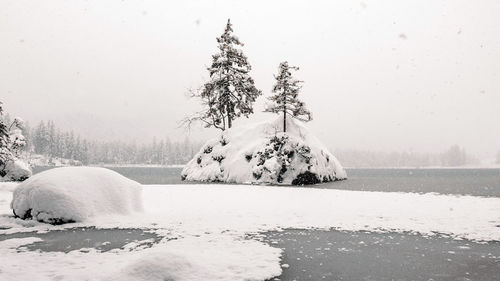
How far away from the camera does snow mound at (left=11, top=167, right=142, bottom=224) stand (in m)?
11.2

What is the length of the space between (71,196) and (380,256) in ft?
31.2

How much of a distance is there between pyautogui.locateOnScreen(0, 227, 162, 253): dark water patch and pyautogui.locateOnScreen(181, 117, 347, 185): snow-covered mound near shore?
23.6 m

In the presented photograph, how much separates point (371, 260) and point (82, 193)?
9.33m

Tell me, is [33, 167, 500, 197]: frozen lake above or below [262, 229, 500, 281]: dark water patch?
above

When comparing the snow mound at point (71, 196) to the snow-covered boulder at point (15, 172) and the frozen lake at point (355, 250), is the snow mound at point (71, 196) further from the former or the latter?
the snow-covered boulder at point (15, 172)

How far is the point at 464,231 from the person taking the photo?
10.3m

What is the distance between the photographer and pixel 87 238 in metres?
9.22

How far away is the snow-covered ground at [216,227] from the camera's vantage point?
241 inches

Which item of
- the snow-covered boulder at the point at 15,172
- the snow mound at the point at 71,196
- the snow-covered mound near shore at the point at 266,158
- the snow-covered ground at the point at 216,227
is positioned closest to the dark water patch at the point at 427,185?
the snow-covered mound near shore at the point at 266,158

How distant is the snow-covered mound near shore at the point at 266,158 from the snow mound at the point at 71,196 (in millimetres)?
21328

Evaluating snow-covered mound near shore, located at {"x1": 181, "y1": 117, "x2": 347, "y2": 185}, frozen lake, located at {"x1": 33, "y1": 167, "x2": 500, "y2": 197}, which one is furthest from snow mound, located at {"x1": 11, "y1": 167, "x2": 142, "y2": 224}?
snow-covered mound near shore, located at {"x1": 181, "y1": 117, "x2": 347, "y2": 185}

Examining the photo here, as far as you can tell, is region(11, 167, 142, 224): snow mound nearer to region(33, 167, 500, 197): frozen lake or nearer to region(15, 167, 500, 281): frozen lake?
region(15, 167, 500, 281): frozen lake

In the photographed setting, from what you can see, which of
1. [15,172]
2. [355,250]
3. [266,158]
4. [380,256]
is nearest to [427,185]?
[266,158]

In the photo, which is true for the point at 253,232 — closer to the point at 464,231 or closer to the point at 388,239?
the point at 388,239
